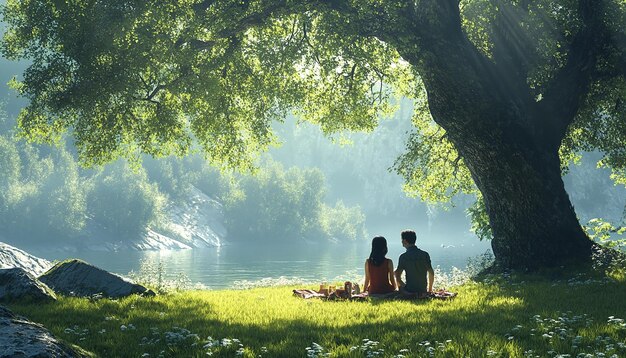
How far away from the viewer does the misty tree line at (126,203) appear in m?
127

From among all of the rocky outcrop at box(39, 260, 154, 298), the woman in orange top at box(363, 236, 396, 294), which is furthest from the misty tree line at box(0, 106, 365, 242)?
the woman in orange top at box(363, 236, 396, 294)

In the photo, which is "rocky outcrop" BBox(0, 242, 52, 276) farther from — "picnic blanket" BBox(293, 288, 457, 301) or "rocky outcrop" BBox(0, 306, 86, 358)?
"rocky outcrop" BBox(0, 306, 86, 358)

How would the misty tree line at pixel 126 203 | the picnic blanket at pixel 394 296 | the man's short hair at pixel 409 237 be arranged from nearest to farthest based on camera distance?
1. the picnic blanket at pixel 394 296
2. the man's short hair at pixel 409 237
3. the misty tree line at pixel 126 203

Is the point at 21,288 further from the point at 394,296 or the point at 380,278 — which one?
the point at 394,296

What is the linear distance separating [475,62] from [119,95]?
13297 millimetres

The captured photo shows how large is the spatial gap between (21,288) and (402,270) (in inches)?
376

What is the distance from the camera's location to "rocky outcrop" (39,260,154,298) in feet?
49.1

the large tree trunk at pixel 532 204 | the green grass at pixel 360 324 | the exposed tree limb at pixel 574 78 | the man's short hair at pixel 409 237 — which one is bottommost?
the green grass at pixel 360 324

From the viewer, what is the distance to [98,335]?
9422 mm

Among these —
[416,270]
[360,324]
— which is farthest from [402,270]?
[360,324]

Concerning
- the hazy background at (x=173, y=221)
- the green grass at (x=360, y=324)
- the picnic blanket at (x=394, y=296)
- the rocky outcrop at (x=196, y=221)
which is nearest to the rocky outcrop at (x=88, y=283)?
the green grass at (x=360, y=324)

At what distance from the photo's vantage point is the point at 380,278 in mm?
15422

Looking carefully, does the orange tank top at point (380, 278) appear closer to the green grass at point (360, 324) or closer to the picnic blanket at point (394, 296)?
the picnic blanket at point (394, 296)

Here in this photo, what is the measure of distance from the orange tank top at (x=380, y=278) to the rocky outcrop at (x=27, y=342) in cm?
1044
